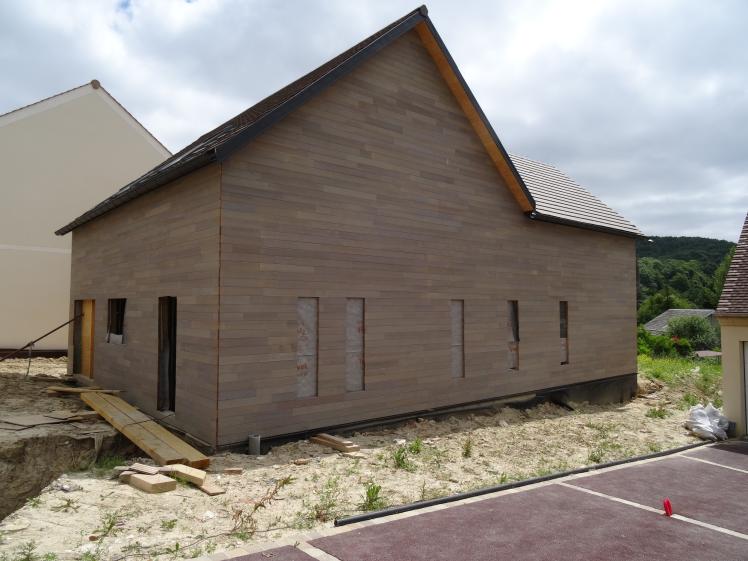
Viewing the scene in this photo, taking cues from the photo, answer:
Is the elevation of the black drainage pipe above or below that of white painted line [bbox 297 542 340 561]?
below

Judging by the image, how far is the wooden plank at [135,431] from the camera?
8.19 meters

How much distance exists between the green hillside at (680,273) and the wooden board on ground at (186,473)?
222 feet

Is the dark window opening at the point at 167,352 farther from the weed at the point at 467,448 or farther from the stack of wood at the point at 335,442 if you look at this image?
the weed at the point at 467,448

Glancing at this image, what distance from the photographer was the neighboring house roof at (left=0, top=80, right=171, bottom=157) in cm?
1983

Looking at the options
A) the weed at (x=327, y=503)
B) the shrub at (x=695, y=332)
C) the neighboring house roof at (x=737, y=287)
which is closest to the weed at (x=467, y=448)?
the weed at (x=327, y=503)

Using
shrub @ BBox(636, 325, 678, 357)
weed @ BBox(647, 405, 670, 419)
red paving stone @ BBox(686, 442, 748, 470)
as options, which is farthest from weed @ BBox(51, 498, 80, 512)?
shrub @ BBox(636, 325, 678, 357)

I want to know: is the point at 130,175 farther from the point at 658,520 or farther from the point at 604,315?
the point at 658,520

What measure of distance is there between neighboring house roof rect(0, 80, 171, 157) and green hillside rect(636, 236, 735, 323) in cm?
5979

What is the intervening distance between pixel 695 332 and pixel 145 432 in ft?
173

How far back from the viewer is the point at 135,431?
944 centimetres

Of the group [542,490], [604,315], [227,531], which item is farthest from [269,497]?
[604,315]

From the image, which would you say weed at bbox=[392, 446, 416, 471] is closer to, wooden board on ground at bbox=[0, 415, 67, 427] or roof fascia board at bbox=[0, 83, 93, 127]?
wooden board on ground at bbox=[0, 415, 67, 427]

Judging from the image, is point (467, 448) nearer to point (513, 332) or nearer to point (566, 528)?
point (566, 528)

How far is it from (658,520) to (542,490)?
1.56m
